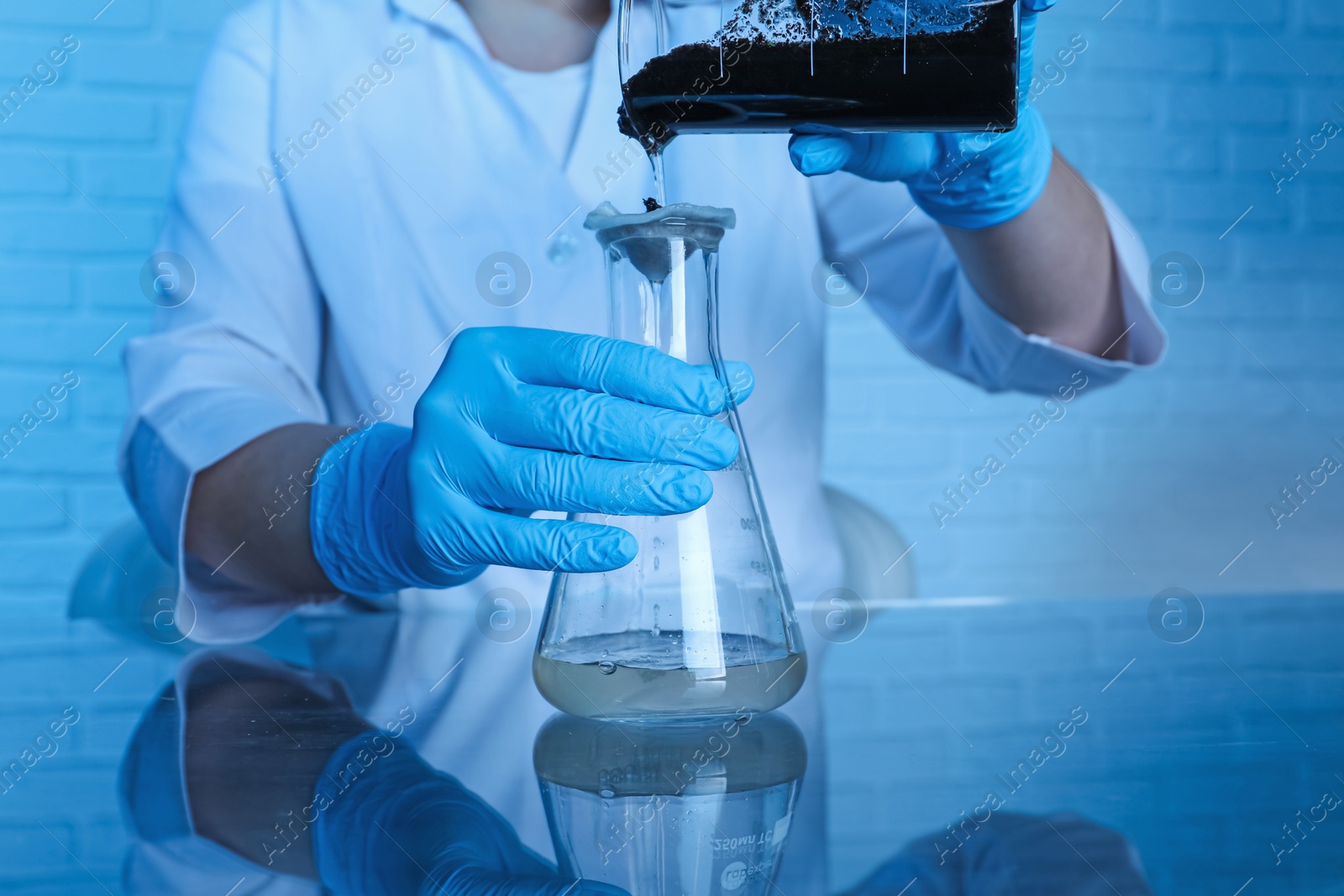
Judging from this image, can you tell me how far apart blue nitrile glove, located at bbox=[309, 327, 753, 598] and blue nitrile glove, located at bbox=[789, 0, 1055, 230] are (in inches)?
10.8

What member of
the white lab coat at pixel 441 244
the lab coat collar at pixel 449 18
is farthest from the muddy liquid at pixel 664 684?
the lab coat collar at pixel 449 18

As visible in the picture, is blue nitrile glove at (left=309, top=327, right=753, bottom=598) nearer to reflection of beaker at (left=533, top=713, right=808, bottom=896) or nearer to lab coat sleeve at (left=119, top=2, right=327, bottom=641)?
reflection of beaker at (left=533, top=713, right=808, bottom=896)

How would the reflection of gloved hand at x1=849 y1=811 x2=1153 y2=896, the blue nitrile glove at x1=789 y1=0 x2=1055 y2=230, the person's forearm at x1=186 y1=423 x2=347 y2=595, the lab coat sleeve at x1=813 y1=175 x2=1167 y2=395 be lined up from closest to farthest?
the reflection of gloved hand at x1=849 y1=811 x2=1153 y2=896, the blue nitrile glove at x1=789 y1=0 x2=1055 y2=230, the person's forearm at x1=186 y1=423 x2=347 y2=595, the lab coat sleeve at x1=813 y1=175 x2=1167 y2=395

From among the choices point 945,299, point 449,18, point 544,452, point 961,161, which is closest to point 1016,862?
point 544,452

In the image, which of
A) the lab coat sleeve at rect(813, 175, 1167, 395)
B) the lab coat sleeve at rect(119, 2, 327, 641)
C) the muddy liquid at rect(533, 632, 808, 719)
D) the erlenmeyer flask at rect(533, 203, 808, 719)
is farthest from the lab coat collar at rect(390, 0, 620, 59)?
the muddy liquid at rect(533, 632, 808, 719)

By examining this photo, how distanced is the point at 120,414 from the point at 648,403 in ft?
6.02

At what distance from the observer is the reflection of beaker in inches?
18.0

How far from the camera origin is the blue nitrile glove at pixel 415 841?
0.44 meters

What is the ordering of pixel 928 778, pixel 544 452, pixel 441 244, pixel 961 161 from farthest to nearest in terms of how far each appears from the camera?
pixel 441 244
pixel 961 161
pixel 544 452
pixel 928 778

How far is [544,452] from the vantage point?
2.72 ft

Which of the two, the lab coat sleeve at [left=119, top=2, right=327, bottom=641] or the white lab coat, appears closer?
the lab coat sleeve at [left=119, top=2, right=327, bottom=641]

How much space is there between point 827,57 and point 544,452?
382mm

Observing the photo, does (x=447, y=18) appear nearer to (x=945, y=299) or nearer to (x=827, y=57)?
(x=945, y=299)

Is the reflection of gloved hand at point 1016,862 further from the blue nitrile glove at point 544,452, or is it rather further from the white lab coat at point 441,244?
the white lab coat at point 441,244
